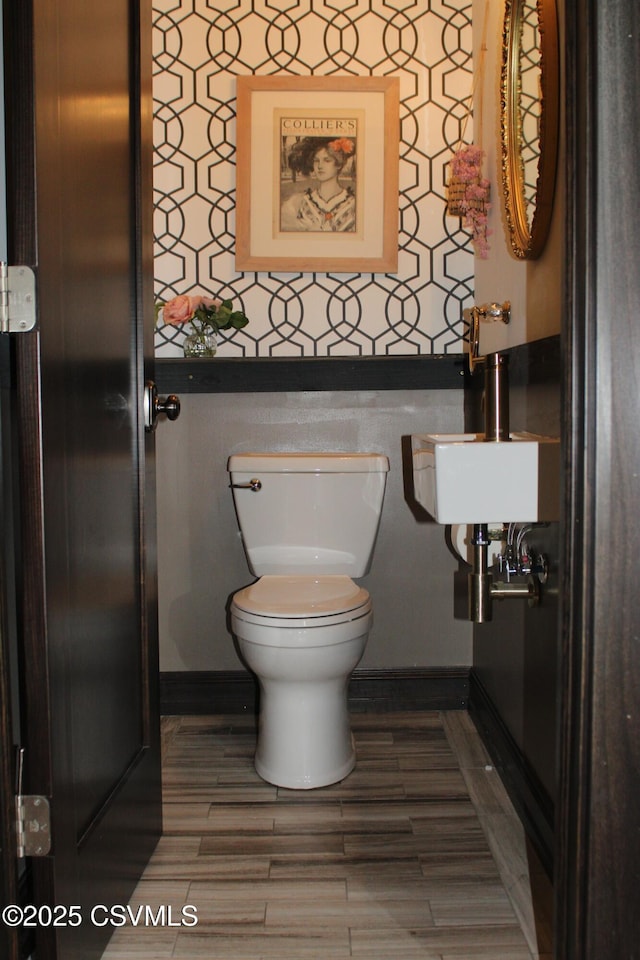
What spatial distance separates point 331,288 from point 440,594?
3.57ft

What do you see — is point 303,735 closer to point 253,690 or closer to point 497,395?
point 253,690

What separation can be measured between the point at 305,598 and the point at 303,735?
37cm

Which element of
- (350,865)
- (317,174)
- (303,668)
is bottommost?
(350,865)

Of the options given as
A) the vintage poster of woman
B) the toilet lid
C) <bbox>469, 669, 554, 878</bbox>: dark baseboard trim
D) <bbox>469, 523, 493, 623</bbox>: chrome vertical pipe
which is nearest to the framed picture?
the vintage poster of woman

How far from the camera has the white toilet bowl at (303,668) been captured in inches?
84.3

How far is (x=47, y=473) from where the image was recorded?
50.3 inches

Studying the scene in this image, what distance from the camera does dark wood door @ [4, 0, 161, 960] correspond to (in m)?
1.25

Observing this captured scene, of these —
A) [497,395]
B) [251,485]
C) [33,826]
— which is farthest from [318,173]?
[33,826]

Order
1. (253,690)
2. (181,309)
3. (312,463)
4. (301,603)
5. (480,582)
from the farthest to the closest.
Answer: (253,690) < (181,309) < (312,463) < (301,603) < (480,582)

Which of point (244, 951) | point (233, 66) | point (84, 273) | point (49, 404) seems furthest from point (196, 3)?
point (244, 951)

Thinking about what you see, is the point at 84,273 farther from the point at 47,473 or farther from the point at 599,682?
the point at 599,682

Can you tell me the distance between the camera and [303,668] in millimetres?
2164

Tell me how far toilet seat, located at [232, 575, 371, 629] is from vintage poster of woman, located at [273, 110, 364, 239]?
116 cm

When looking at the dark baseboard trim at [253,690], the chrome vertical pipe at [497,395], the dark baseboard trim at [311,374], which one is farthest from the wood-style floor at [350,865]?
the dark baseboard trim at [311,374]
